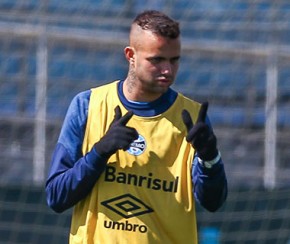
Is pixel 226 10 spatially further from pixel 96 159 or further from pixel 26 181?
pixel 96 159

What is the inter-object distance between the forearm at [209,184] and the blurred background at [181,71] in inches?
140

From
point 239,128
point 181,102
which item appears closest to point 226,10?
point 239,128

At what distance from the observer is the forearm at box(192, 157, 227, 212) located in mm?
3299

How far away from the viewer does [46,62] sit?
7438mm

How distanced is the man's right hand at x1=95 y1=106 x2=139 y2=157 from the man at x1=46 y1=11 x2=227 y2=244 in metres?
0.05

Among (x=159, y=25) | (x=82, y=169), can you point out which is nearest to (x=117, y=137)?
(x=82, y=169)

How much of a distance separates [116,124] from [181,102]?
31 centimetres

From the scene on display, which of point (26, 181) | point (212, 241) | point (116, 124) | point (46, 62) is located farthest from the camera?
point (46, 62)

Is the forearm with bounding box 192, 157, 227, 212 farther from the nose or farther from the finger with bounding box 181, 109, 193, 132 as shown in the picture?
the nose

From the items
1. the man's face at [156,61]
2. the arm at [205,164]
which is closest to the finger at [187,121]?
the arm at [205,164]

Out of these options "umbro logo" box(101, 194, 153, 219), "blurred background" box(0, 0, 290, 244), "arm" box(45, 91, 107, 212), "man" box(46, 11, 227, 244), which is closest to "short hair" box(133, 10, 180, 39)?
"man" box(46, 11, 227, 244)

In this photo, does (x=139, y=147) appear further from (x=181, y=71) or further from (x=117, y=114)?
(x=181, y=71)

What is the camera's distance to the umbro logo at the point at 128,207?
3.36m

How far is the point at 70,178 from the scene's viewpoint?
130 inches
